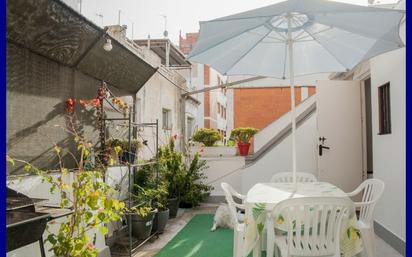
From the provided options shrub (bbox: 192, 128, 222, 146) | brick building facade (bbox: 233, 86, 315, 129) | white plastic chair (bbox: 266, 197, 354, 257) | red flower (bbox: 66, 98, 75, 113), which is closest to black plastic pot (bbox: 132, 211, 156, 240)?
red flower (bbox: 66, 98, 75, 113)

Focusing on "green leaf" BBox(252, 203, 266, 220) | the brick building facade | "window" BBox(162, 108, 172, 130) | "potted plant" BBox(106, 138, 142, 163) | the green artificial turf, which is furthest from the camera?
the brick building facade

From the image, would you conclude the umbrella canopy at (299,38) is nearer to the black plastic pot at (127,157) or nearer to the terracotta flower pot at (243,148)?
the black plastic pot at (127,157)

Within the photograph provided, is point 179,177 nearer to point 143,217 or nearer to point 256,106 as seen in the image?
point 143,217

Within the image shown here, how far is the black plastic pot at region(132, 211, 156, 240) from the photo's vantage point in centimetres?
462

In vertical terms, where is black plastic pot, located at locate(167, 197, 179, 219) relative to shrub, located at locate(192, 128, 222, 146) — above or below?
below

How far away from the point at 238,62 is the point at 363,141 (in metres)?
3.52

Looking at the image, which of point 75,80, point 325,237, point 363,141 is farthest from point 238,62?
point 363,141

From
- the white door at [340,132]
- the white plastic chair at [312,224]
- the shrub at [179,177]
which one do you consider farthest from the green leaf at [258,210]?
the white door at [340,132]

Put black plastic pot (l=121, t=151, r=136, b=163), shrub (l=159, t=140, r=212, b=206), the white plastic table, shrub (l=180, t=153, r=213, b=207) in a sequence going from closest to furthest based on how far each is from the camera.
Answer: the white plastic table
black plastic pot (l=121, t=151, r=136, b=163)
shrub (l=159, t=140, r=212, b=206)
shrub (l=180, t=153, r=213, b=207)

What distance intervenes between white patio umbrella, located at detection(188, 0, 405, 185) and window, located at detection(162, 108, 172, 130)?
3757 millimetres

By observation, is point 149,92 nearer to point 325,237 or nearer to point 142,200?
point 142,200

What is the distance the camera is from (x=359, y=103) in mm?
6672

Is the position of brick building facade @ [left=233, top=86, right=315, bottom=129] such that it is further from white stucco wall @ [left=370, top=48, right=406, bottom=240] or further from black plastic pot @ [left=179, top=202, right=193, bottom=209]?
white stucco wall @ [left=370, top=48, right=406, bottom=240]

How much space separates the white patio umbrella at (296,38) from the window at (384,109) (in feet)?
3.56
